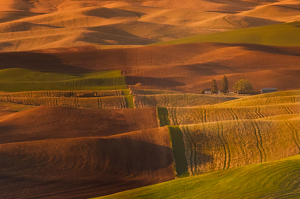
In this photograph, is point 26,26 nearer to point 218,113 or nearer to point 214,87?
point 214,87

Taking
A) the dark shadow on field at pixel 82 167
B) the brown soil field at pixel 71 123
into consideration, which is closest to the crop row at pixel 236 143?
the dark shadow on field at pixel 82 167

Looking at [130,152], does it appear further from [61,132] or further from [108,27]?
[108,27]

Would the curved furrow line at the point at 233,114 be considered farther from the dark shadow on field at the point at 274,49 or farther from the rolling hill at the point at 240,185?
the dark shadow on field at the point at 274,49

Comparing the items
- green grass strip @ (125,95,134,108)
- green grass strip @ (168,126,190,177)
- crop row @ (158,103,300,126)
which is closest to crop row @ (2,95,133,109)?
green grass strip @ (125,95,134,108)

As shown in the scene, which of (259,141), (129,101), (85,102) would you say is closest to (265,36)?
(129,101)

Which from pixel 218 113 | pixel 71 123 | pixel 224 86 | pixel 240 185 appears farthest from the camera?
pixel 224 86

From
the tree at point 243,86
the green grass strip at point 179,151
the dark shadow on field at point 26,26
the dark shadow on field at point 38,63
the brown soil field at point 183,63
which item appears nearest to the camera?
the green grass strip at point 179,151

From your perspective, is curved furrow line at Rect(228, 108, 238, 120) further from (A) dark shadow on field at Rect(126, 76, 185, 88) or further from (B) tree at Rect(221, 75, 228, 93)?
(A) dark shadow on field at Rect(126, 76, 185, 88)
